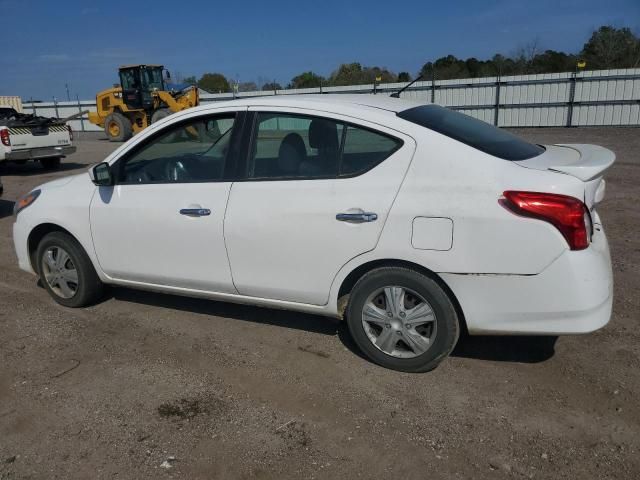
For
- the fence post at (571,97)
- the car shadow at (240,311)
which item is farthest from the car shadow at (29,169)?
the fence post at (571,97)

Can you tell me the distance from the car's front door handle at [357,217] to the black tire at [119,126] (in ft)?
72.6

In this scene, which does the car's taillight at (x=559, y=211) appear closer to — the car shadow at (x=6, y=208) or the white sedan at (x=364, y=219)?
the white sedan at (x=364, y=219)

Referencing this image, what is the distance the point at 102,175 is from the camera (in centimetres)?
408

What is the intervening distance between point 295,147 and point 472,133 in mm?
1148

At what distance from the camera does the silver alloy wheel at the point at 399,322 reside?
325 cm

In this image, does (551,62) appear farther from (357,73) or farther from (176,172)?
(176,172)

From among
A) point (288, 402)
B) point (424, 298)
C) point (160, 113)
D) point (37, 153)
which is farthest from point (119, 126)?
point (424, 298)

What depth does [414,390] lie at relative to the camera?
128 inches

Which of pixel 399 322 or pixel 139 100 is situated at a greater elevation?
pixel 139 100

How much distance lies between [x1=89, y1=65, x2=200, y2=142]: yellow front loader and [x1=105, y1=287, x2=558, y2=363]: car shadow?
723 inches

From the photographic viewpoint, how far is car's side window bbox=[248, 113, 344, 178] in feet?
11.3

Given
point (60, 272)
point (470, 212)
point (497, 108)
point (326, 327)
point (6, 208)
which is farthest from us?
point (497, 108)

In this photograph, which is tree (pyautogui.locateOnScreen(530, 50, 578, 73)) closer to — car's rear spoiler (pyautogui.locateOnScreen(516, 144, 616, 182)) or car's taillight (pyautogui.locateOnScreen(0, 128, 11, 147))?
car's taillight (pyautogui.locateOnScreen(0, 128, 11, 147))

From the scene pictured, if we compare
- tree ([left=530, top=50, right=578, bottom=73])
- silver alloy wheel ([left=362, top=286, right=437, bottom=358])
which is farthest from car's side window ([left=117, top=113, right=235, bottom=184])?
tree ([left=530, top=50, right=578, bottom=73])
